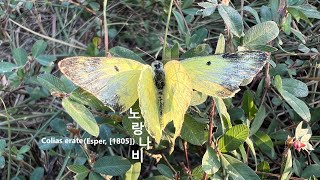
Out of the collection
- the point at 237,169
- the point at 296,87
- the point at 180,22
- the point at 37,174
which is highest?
the point at 180,22

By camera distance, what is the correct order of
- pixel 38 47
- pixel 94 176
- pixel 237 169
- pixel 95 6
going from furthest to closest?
1. pixel 95 6
2. pixel 38 47
3. pixel 94 176
4. pixel 237 169

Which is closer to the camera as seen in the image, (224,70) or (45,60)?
(224,70)

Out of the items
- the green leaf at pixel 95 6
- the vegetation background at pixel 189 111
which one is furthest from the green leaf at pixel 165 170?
the green leaf at pixel 95 6

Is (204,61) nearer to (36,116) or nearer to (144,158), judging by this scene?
(144,158)

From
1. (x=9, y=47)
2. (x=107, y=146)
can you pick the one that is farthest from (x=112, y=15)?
(x=107, y=146)

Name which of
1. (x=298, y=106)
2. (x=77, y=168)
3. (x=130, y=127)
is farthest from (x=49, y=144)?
(x=298, y=106)

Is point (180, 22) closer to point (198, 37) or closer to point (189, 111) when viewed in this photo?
point (198, 37)

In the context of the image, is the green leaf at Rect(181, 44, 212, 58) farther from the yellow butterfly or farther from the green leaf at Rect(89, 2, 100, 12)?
the green leaf at Rect(89, 2, 100, 12)
